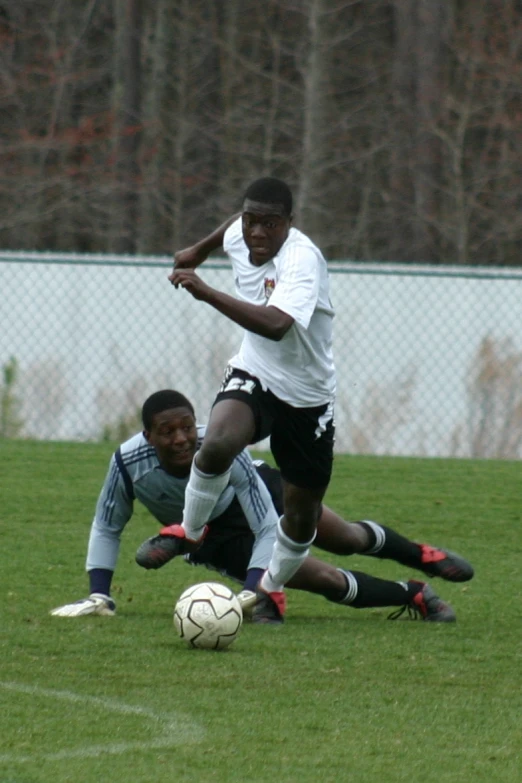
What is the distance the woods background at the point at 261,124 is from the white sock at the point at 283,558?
14837 millimetres

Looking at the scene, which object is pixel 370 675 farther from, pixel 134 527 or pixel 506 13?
pixel 506 13

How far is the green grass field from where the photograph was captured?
3881 millimetres

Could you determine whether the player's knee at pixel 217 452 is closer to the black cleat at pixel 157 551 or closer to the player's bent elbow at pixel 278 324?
the black cleat at pixel 157 551

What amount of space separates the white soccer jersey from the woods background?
14847mm

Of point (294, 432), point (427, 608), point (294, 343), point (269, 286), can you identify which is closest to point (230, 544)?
point (294, 432)

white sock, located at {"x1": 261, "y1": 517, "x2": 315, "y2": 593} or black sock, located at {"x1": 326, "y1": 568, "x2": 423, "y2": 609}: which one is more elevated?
white sock, located at {"x1": 261, "y1": 517, "x2": 315, "y2": 593}

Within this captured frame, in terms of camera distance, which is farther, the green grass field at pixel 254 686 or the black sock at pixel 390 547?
the black sock at pixel 390 547

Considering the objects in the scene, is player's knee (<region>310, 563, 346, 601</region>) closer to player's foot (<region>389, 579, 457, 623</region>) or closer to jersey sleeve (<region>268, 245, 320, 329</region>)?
player's foot (<region>389, 579, 457, 623</region>)

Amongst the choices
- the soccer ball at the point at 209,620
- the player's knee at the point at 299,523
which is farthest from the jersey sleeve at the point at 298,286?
the soccer ball at the point at 209,620

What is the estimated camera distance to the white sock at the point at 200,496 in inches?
221

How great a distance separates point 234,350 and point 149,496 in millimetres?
7051

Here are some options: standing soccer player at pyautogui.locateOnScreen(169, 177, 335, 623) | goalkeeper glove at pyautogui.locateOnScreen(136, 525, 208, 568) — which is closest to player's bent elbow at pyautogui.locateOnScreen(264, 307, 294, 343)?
standing soccer player at pyautogui.locateOnScreen(169, 177, 335, 623)

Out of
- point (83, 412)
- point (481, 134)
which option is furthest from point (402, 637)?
point (481, 134)

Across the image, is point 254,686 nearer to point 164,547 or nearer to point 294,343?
point 164,547
